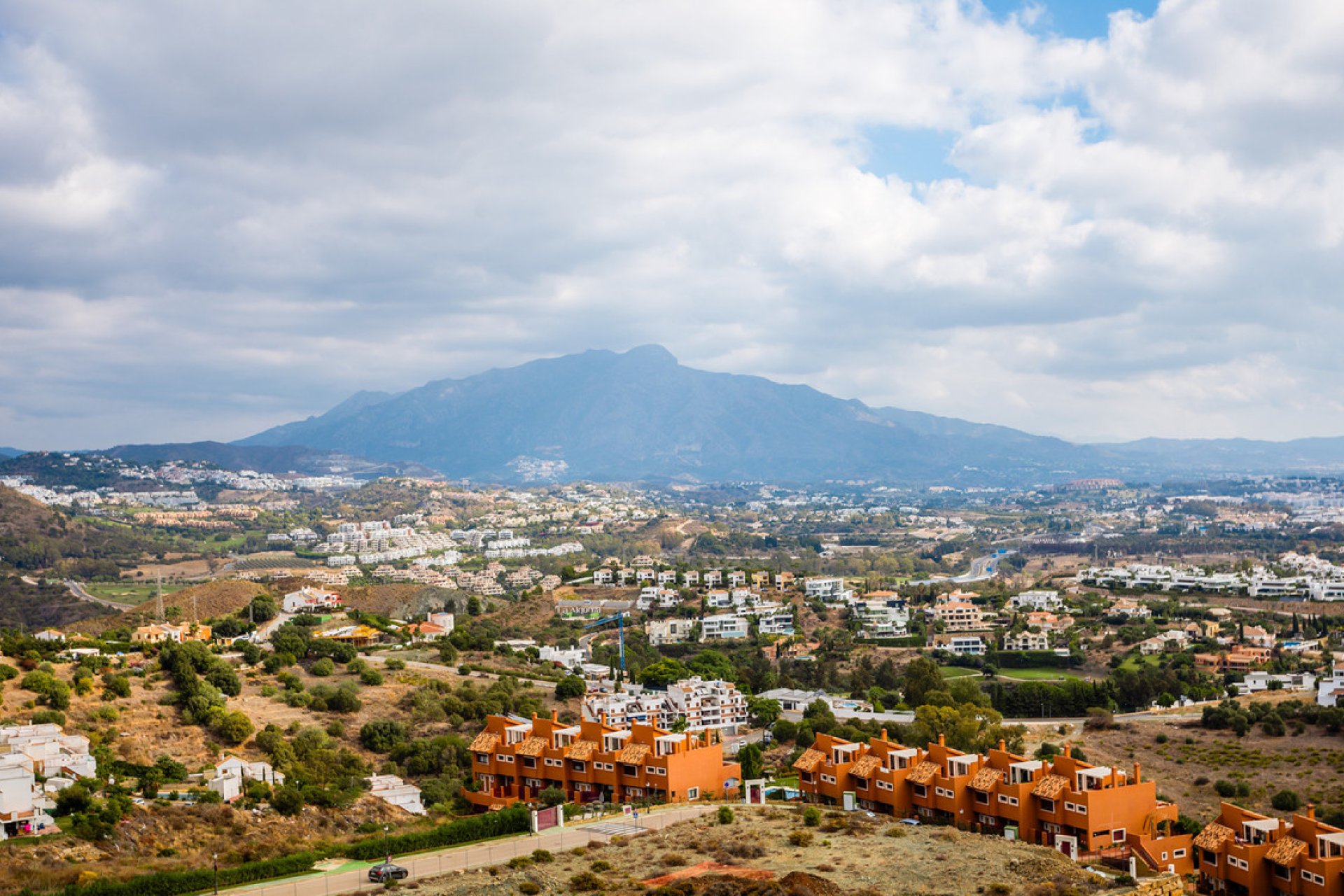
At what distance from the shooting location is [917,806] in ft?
93.9

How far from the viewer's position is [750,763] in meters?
35.9

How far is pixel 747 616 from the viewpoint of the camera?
3110 inches

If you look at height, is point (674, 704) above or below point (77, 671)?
below

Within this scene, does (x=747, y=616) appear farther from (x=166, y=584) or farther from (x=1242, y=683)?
(x=166, y=584)

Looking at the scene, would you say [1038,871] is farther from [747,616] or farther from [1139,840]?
[747,616]

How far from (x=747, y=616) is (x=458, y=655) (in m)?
27.4

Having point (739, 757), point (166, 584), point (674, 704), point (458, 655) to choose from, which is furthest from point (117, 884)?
point (166, 584)

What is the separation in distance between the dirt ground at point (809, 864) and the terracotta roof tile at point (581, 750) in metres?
5.67

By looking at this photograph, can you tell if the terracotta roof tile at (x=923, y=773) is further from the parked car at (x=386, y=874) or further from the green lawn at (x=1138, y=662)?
the green lawn at (x=1138, y=662)

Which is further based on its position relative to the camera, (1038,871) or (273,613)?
(273,613)

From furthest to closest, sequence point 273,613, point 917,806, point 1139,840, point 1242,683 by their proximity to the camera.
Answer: point 273,613, point 1242,683, point 917,806, point 1139,840

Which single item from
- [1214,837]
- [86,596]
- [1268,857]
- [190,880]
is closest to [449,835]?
A: [190,880]

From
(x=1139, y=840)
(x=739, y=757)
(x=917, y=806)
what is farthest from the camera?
(x=739, y=757)

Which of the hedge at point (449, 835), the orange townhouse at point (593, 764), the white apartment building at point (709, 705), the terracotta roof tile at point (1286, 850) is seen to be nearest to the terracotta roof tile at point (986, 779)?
the terracotta roof tile at point (1286, 850)
